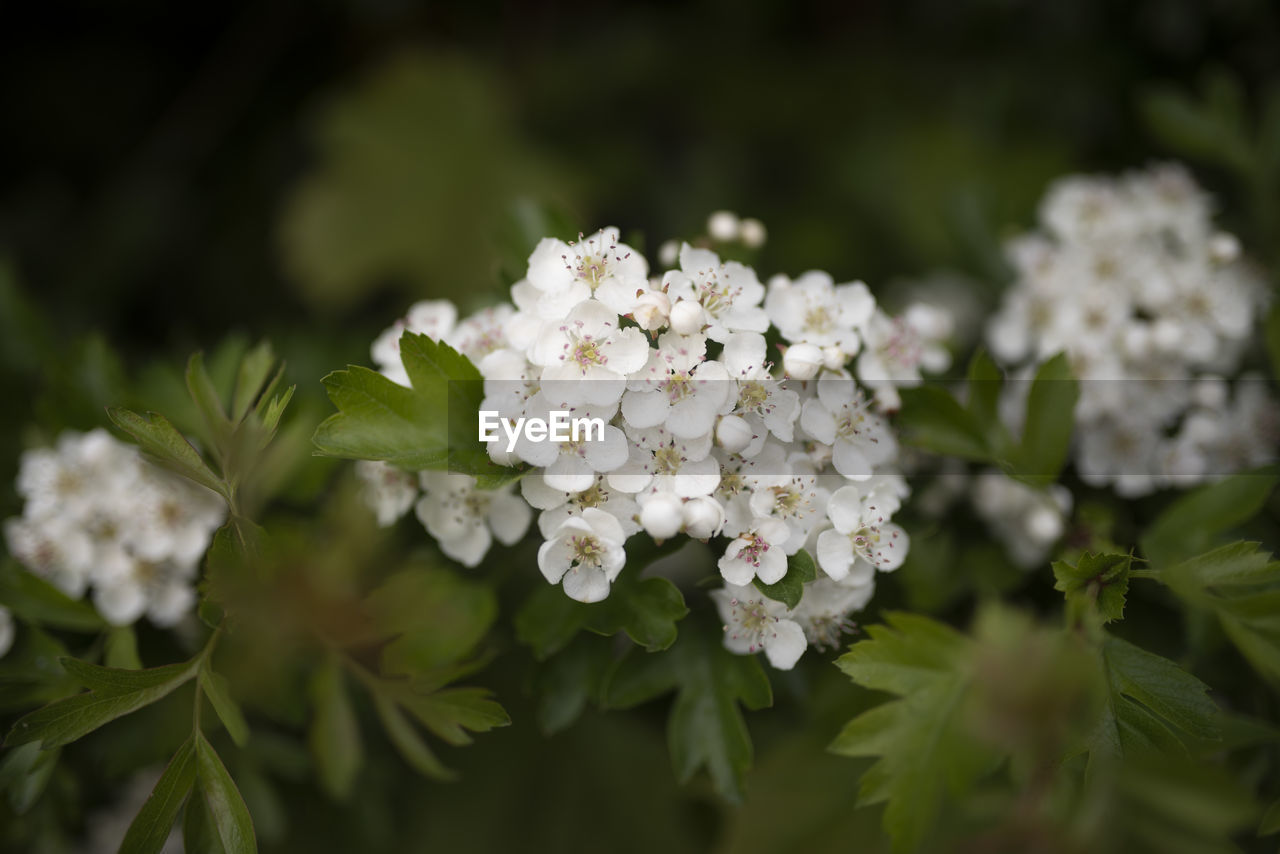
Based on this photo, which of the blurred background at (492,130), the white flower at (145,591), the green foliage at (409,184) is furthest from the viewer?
the green foliage at (409,184)

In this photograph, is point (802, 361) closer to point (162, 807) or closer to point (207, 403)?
point (207, 403)

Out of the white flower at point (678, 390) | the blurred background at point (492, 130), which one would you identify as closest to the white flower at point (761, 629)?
the white flower at point (678, 390)

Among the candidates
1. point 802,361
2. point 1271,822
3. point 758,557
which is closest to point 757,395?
point 802,361

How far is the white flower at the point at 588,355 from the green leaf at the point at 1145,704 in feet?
2.12

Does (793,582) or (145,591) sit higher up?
(793,582)

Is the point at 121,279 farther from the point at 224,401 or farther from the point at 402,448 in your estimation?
the point at 402,448

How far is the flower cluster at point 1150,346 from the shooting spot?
4.32 ft

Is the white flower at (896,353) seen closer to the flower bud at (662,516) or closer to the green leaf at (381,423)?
the flower bud at (662,516)

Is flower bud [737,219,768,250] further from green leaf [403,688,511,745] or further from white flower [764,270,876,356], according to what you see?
green leaf [403,688,511,745]

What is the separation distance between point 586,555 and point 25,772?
765 mm

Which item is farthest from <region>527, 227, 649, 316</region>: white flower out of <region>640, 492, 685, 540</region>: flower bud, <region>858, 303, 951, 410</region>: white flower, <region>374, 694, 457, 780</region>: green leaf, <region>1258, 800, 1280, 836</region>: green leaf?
<region>1258, 800, 1280, 836</region>: green leaf

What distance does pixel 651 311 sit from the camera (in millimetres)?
938

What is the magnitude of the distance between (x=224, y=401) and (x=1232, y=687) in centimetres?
157

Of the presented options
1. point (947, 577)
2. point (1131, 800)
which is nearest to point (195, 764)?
point (947, 577)
